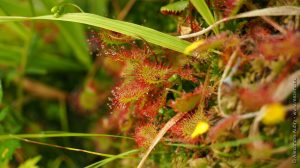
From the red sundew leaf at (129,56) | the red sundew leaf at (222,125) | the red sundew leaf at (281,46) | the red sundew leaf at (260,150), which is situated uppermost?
the red sundew leaf at (129,56)

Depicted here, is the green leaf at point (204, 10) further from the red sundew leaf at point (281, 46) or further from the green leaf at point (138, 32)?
the red sundew leaf at point (281, 46)

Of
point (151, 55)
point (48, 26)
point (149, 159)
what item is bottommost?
point (149, 159)

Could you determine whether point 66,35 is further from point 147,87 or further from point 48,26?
point 147,87

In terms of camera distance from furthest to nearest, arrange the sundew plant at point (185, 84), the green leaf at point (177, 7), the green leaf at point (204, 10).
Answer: the green leaf at point (177, 7)
the green leaf at point (204, 10)
the sundew plant at point (185, 84)

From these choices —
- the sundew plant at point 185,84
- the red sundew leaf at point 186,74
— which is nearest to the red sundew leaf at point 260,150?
the sundew plant at point 185,84

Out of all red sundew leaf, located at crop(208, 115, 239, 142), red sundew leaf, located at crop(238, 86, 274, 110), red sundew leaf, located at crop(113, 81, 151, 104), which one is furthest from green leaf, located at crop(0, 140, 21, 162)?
red sundew leaf, located at crop(238, 86, 274, 110)

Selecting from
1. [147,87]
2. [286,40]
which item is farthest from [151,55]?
[286,40]

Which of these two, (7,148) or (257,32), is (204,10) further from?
(7,148)
